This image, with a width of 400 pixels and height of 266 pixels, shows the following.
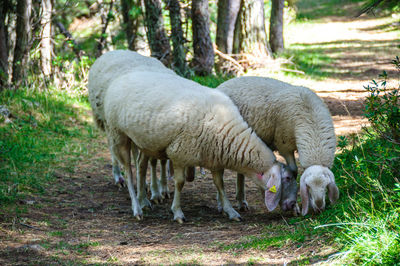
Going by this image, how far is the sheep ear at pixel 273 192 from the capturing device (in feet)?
15.3

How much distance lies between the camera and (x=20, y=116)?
770cm

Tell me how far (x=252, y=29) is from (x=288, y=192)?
769 cm

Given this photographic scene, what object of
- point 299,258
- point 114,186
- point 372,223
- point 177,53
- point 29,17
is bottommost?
point 114,186

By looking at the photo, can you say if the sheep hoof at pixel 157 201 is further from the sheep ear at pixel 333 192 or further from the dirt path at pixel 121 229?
the sheep ear at pixel 333 192

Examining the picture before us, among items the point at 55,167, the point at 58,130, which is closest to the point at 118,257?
the point at 55,167

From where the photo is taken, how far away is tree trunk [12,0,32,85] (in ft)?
29.7

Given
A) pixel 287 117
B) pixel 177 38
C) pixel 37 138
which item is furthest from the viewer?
pixel 177 38

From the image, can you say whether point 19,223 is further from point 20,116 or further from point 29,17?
point 29,17

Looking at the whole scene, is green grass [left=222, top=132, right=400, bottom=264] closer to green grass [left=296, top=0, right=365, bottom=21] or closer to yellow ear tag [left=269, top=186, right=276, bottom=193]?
yellow ear tag [left=269, top=186, right=276, bottom=193]

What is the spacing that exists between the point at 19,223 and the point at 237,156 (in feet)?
7.18

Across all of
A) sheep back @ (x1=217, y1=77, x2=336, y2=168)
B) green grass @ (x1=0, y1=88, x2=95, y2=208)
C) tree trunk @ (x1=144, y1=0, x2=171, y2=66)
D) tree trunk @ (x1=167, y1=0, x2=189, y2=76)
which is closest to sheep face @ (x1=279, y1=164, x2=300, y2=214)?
sheep back @ (x1=217, y1=77, x2=336, y2=168)

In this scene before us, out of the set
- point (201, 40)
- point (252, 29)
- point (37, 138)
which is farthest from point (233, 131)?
point (252, 29)

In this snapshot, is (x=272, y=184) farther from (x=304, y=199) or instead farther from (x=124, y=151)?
(x=124, y=151)

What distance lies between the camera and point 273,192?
15.3 ft
